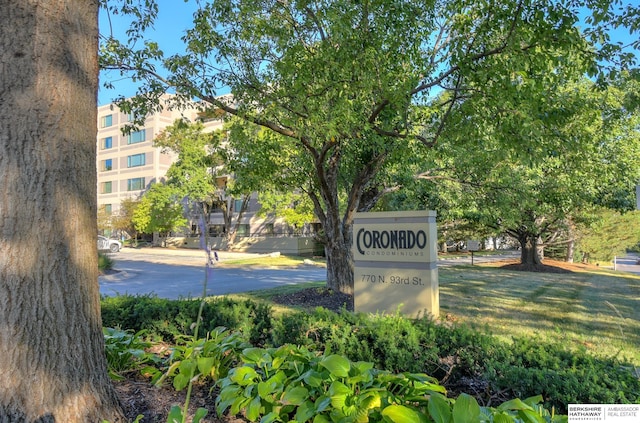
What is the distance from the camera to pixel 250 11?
24.2 ft

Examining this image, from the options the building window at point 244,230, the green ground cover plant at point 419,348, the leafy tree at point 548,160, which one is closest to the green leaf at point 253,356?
the green ground cover plant at point 419,348

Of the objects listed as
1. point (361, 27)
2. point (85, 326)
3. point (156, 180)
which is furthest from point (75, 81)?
point (156, 180)

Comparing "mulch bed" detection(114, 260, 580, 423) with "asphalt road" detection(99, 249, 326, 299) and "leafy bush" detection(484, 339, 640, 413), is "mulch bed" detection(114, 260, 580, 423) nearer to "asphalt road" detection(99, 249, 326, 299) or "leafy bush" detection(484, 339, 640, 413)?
"leafy bush" detection(484, 339, 640, 413)

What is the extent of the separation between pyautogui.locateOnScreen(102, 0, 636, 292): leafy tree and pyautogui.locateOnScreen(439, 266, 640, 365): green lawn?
132 inches

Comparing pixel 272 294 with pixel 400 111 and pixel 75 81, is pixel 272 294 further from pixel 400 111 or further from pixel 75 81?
pixel 75 81

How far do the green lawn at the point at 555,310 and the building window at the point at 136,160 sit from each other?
4142cm

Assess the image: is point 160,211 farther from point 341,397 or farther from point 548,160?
point 341,397

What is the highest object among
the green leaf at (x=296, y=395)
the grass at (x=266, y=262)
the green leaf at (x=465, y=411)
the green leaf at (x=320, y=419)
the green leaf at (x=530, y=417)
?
the green leaf at (x=465, y=411)

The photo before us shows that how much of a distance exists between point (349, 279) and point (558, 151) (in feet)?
16.6

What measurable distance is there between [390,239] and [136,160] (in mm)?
46090

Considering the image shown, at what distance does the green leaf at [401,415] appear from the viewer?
1.61 meters

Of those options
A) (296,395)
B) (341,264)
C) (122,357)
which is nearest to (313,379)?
(296,395)

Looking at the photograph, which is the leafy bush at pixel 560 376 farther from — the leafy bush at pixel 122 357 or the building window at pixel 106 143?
the building window at pixel 106 143

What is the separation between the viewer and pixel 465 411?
1554mm
